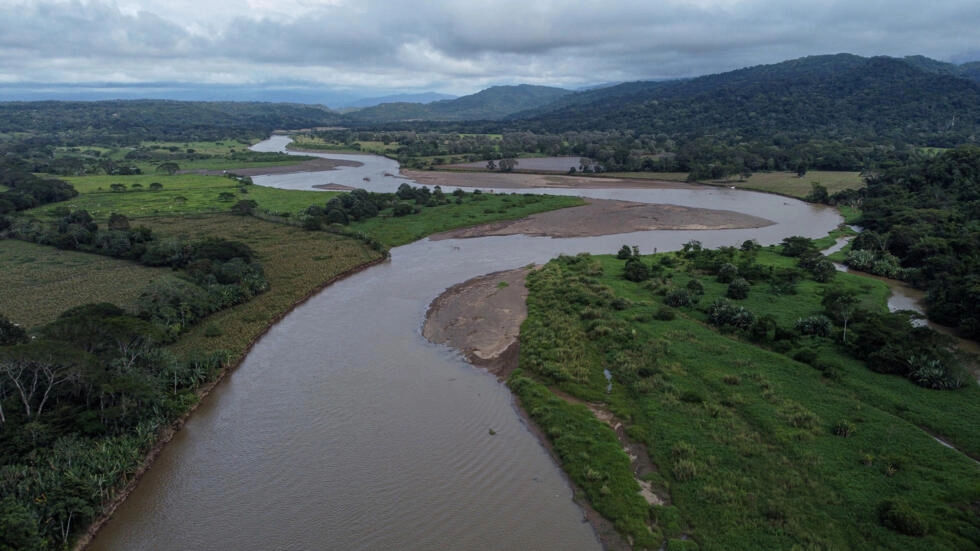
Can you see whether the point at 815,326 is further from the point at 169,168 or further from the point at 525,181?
the point at 169,168

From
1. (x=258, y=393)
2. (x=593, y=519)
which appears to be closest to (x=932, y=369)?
(x=593, y=519)

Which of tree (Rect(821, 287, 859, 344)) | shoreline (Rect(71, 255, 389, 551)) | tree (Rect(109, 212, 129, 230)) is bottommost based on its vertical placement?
shoreline (Rect(71, 255, 389, 551))

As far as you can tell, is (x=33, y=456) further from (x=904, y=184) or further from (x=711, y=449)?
(x=904, y=184)

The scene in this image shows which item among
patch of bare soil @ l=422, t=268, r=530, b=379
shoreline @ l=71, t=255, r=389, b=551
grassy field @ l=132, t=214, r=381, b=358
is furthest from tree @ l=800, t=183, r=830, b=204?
shoreline @ l=71, t=255, r=389, b=551

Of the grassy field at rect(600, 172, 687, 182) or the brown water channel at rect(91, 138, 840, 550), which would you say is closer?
the brown water channel at rect(91, 138, 840, 550)

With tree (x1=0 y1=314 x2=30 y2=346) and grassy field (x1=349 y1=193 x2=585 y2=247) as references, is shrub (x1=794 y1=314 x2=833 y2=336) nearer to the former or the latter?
grassy field (x1=349 y1=193 x2=585 y2=247)

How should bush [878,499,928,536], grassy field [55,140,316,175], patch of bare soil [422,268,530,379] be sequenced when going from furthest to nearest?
Result: 1. grassy field [55,140,316,175]
2. patch of bare soil [422,268,530,379]
3. bush [878,499,928,536]
